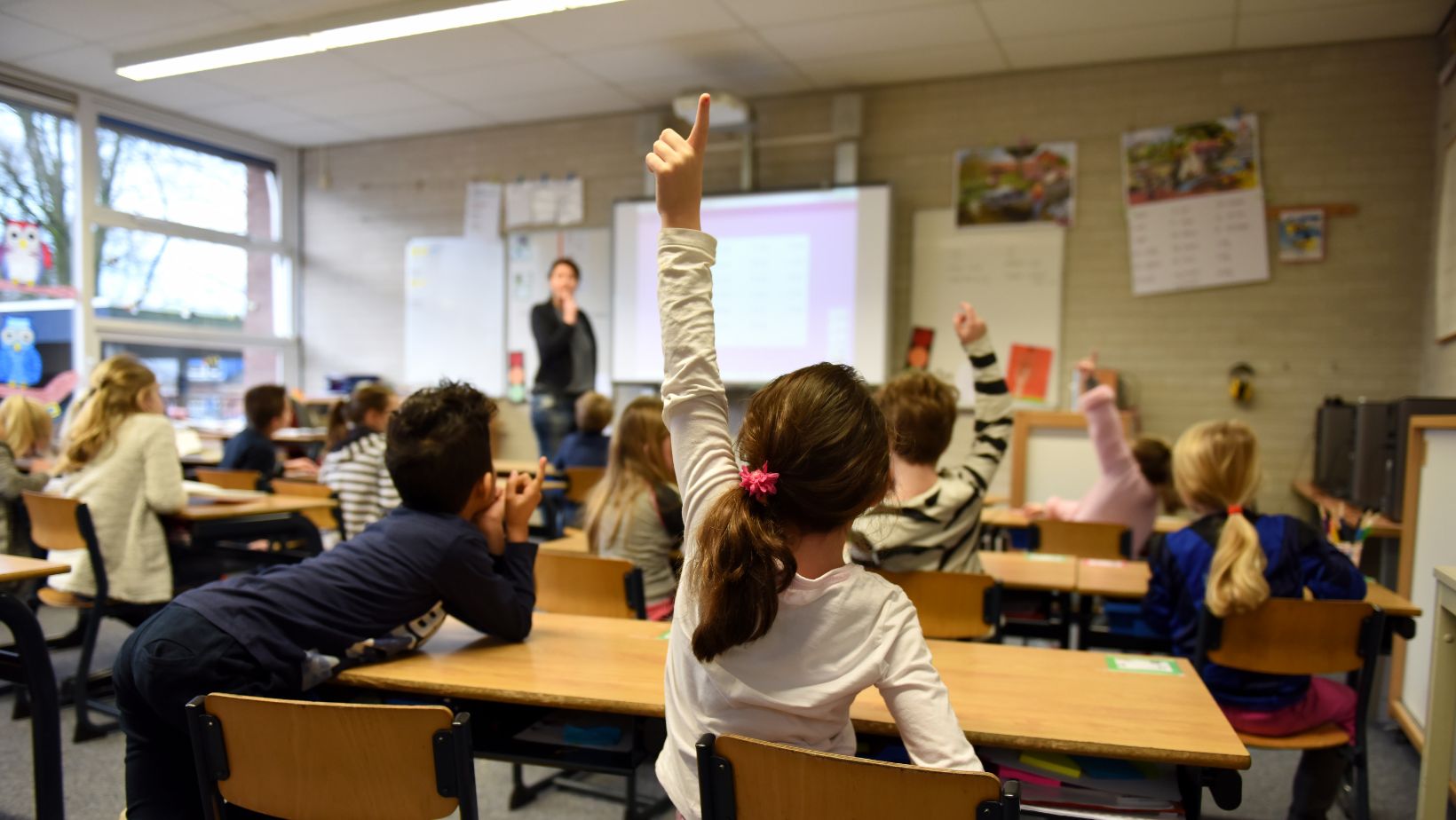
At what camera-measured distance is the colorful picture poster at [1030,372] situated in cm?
517

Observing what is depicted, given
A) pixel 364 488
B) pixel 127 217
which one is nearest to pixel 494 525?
pixel 364 488

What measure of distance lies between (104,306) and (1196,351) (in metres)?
6.84

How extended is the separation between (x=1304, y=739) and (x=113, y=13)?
5842 millimetres

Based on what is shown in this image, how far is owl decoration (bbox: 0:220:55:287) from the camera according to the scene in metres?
5.50

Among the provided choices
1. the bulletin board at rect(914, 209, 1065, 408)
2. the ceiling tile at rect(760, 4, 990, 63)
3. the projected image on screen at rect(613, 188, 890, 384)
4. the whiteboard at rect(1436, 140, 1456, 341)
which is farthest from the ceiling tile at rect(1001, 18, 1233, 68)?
the whiteboard at rect(1436, 140, 1456, 341)

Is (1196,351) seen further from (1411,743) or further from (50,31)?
(50,31)

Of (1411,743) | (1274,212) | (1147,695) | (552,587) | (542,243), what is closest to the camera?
(1147,695)

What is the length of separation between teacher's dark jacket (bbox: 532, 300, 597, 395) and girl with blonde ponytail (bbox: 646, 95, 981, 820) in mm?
4336

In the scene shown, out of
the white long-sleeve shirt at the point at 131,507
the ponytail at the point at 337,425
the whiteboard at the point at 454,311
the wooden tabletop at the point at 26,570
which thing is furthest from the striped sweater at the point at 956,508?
the whiteboard at the point at 454,311

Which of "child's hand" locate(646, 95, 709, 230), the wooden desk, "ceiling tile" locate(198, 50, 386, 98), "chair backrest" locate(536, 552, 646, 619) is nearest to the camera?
"child's hand" locate(646, 95, 709, 230)

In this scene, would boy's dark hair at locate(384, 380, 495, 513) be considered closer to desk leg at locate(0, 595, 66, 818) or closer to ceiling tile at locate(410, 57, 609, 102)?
desk leg at locate(0, 595, 66, 818)

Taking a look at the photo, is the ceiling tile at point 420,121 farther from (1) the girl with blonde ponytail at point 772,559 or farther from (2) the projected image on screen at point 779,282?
(1) the girl with blonde ponytail at point 772,559

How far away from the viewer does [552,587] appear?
2.21m

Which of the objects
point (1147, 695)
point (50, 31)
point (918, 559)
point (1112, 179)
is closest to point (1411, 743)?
point (918, 559)
